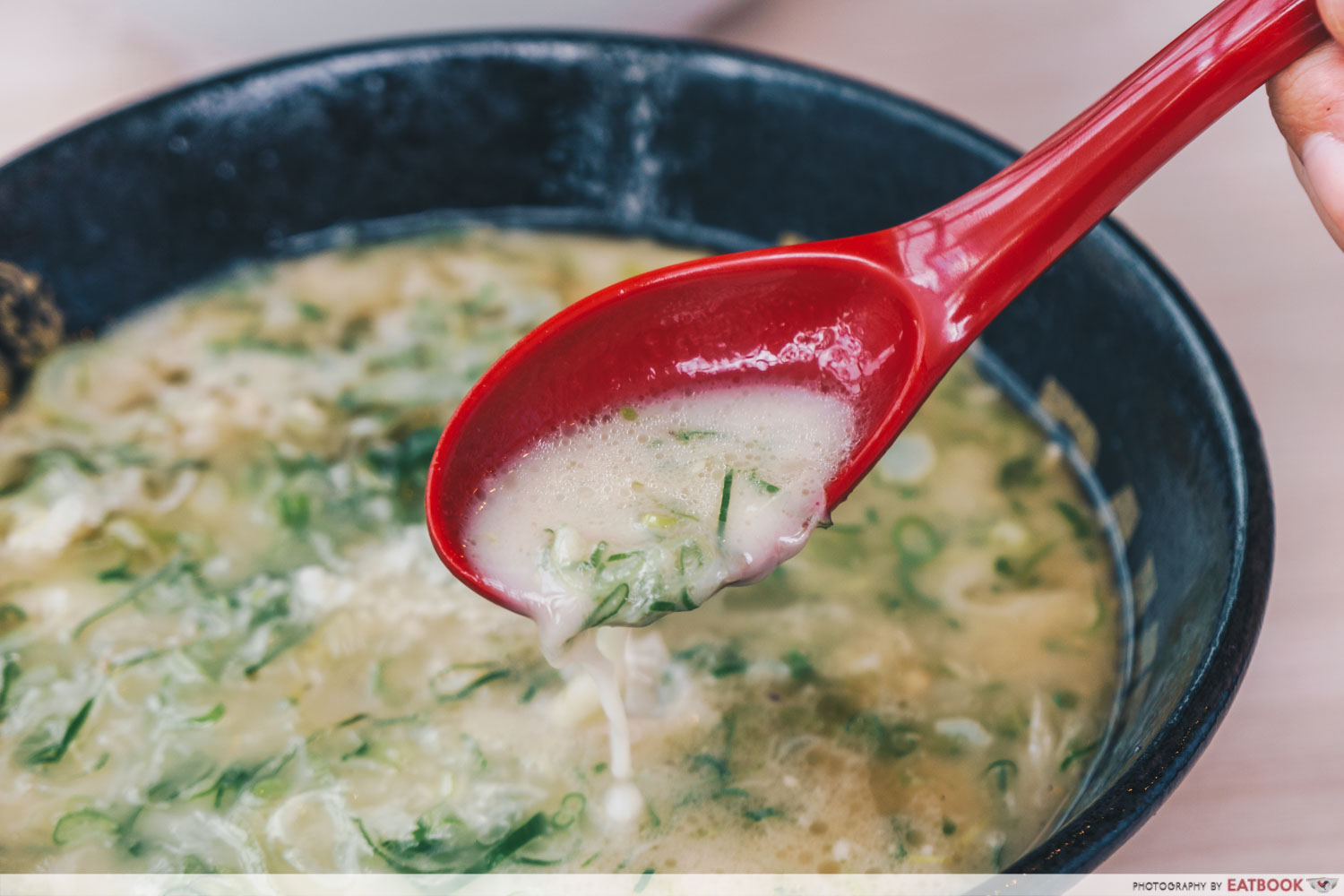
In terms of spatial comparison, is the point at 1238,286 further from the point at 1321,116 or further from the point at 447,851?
the point at 447,851

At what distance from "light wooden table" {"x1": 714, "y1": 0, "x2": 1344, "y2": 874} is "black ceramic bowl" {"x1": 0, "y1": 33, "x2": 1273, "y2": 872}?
0.54 ft

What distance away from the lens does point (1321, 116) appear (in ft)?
3.17

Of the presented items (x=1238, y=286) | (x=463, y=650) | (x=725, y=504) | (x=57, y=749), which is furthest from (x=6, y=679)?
(x=1238, y=286)

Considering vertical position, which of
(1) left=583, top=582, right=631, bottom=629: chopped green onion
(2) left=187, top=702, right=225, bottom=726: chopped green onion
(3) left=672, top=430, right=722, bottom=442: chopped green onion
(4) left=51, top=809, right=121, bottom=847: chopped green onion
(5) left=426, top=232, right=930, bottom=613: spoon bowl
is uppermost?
(5) left=426, top=232, right=930, bottom=613: spoon bowl

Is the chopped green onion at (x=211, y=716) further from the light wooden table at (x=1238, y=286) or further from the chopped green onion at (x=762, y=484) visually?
the light wooden table at (x=1238, y=286)

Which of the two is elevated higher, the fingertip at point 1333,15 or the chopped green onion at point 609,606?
the fingertip at point 1333,15

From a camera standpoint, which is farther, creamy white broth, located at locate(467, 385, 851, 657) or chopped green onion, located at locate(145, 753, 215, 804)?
chopped green onion, located at locate(145, 753, 215, 804)

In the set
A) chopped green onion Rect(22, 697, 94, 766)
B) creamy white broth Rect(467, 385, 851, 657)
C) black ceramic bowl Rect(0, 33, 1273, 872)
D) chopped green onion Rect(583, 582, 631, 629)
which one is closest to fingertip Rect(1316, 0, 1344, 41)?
black ceramic bowl Rect(0, 33, 1273, 872)

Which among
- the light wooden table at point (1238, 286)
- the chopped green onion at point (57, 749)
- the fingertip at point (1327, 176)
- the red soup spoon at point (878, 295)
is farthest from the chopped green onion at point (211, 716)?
the fingertip at point (1327, 176)

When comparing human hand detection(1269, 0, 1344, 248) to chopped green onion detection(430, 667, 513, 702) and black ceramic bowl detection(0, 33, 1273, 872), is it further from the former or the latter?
chopped green onion detection(430, 667, 513, 702)

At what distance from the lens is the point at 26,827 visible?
1.08m

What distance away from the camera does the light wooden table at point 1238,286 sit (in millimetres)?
1130

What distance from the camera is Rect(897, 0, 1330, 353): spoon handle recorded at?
1.01 m

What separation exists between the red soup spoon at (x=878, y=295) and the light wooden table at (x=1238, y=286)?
563mm
